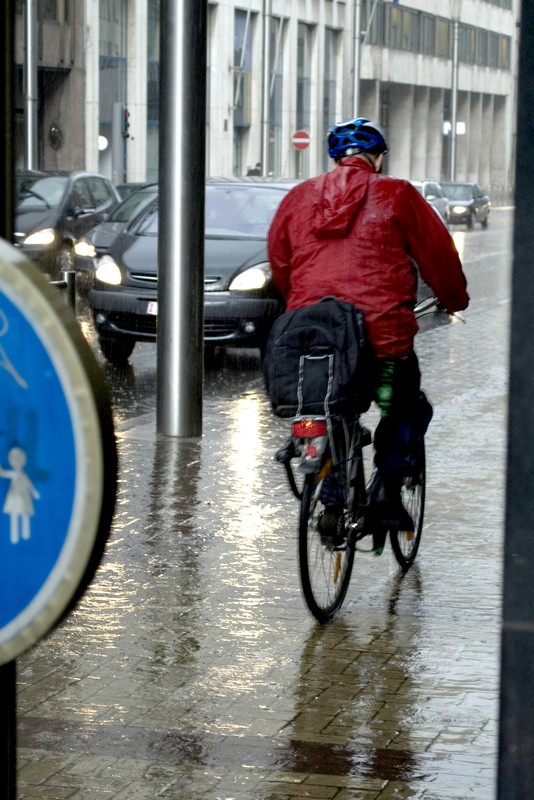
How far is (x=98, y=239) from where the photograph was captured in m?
20.0

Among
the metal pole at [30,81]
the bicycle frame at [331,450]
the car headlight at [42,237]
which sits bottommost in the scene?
the car headlight at [42,237]

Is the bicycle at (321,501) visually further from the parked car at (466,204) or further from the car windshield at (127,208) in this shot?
the parked car at (466,204)

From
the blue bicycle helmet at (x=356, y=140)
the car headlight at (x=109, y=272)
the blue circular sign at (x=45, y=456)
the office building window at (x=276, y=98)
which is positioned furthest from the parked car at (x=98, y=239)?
the office building window at (x=276, y=98)

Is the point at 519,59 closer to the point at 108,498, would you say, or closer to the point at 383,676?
the point at 108,498

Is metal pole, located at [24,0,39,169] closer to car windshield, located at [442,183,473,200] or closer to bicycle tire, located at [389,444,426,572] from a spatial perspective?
car windshield, located at [442,183,473,200]

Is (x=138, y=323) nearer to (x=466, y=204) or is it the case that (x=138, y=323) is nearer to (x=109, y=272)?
(x=109, y=272)

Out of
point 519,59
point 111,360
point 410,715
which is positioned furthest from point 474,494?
point 111,360

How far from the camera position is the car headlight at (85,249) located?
19891 millimetres

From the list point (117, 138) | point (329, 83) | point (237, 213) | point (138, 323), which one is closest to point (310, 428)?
point (138, 323)

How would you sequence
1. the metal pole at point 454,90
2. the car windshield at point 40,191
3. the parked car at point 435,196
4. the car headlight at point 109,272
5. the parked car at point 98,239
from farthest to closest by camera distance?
1. the metal pole at point 454,90
2. the parked car at point 435,196
3. the car windshield at point 40,191
4. the parked car at point 98,239
5. the car headlight at point 109,272

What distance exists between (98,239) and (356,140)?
556 inches

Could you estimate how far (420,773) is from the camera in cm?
445

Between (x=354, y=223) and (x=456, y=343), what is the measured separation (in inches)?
445

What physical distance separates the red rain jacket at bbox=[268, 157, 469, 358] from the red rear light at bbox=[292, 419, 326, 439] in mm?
368
